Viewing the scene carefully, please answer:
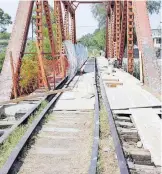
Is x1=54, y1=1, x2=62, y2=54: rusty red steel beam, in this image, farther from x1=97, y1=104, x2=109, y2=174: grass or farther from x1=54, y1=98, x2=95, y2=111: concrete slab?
x1=97, y1=104, x2=109, y2=174: grass

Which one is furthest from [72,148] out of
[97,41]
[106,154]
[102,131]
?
[97,41]

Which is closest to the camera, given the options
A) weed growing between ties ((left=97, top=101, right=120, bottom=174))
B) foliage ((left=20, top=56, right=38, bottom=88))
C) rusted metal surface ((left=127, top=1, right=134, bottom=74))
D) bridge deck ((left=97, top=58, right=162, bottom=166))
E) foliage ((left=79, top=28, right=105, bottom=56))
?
weed growing between ties ((left=97, top=101, right=120, bottom=174))

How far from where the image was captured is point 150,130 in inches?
208

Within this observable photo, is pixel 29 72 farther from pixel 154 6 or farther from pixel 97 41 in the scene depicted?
pixel 97 41

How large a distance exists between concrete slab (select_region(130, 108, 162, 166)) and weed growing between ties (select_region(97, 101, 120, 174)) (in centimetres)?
48

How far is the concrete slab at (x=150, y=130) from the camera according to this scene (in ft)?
14.1

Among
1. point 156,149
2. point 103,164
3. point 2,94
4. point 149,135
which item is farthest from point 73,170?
point 2,94

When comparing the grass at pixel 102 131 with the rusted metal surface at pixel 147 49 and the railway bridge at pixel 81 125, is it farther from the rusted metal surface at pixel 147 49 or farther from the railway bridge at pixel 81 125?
the rusted metal surface at pixel 147 49

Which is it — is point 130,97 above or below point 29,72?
below

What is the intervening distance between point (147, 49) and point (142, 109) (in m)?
3.23

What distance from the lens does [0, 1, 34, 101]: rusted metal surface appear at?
8.66 meters

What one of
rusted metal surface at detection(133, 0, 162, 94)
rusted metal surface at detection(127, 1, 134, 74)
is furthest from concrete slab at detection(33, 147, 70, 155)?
rusted metal surface at detection(127, 1, 134, 74)

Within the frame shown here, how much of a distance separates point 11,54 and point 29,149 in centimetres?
471

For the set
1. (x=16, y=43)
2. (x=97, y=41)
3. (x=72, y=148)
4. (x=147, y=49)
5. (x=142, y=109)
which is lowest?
(x=72, y=148)
